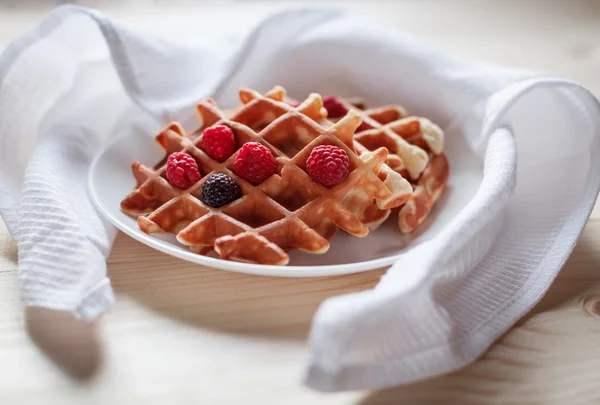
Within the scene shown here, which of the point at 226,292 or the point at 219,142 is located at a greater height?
the point at 219,142

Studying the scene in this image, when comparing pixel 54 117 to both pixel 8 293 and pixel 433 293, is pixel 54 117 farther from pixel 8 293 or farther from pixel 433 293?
pixel 433 293

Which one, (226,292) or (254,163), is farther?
(254,163)

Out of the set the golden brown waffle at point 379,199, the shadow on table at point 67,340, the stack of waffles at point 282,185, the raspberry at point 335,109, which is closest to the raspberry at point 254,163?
the stack of waffles at point 282,185

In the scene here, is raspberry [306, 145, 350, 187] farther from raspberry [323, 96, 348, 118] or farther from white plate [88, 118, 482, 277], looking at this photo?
raspberry [323, 96, 348, 118]

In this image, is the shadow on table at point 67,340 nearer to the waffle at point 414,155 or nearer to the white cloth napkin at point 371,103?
the white cloth napkin at point 371,103

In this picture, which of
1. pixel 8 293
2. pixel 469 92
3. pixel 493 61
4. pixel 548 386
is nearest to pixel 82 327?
pixel 8 293

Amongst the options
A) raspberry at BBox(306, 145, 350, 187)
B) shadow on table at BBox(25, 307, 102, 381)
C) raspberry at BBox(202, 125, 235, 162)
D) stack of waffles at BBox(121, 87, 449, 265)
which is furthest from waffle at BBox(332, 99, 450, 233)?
shadow on table at BBox(25, 307, 102, 381)

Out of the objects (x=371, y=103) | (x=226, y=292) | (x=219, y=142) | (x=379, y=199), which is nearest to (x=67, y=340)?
(x=226, y=292)

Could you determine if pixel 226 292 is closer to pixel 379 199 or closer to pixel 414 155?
pixel 379 199
